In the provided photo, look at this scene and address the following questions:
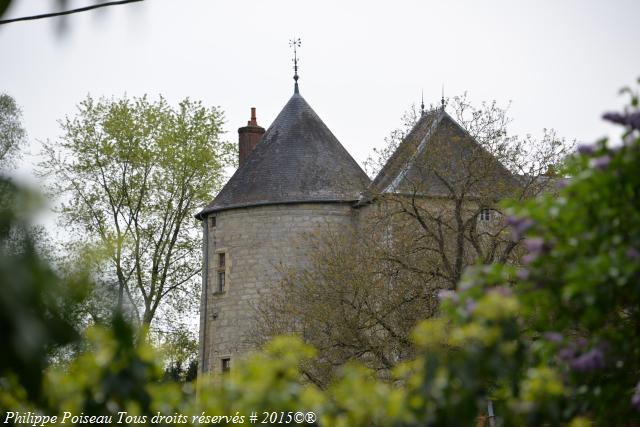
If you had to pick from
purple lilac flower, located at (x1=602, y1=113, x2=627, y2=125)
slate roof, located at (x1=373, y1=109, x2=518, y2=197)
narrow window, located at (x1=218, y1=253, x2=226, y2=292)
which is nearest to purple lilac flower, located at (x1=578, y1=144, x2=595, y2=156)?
purple lilac flower, located at (x1=602, y1=113, x2=627, y2=125)

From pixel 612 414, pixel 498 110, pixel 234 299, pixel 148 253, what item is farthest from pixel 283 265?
pixel 612 414

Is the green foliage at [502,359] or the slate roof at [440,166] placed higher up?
the slate roof at [440,166]

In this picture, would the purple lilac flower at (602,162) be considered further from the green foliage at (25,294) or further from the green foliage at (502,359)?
the green foliage at (25,294)

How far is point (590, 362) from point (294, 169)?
27.1 meters

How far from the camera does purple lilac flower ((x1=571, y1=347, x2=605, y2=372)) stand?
4117 mm

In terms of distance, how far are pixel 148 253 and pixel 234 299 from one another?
6.31m

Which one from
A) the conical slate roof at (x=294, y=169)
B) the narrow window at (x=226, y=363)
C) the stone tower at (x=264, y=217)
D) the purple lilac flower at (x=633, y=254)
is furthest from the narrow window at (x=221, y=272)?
the purple lilac flower at (x=633, y=254)

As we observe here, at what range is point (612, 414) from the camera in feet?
15.2

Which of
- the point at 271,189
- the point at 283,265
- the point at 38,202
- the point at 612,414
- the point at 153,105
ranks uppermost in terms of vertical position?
the point at 153,105

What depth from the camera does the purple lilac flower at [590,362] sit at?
13.5ft

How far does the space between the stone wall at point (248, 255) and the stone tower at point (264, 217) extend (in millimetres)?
28

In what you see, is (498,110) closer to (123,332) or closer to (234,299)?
(234,299)

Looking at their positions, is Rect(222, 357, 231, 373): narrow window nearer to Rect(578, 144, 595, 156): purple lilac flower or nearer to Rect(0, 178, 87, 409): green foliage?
Rect(578, 144, 595, 156): purple lilac flower

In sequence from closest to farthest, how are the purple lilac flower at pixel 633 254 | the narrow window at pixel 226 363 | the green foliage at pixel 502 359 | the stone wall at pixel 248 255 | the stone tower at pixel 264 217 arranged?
the green foliage at pixel 502 359
the purple lilac flower at pixel 633 254
the stone wall at pixel 248 255
the stone tower at pixel 264 217
the narrow window at pixel 226 363
